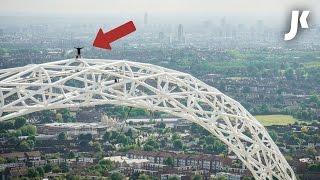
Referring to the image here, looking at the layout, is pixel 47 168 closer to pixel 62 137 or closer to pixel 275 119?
pixel 62 137

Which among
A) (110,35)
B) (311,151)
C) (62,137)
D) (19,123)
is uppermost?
(110,35)

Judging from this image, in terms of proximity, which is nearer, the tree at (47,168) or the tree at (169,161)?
the tree at (47,168)

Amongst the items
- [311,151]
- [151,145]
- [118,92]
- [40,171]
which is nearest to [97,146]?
[151,145]

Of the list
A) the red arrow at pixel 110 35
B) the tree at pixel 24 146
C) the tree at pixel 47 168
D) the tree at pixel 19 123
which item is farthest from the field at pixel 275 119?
the red arrow at pixel 110 35

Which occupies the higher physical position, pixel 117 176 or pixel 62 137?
pixel 117 176

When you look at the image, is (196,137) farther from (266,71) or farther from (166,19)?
(166,19)

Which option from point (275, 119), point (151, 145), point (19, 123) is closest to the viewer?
point (151, 145)

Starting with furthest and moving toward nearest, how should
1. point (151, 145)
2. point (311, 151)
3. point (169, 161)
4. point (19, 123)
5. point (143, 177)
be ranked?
point (19, 123)
point (151, 145)
point (311, 151)
point (169, 161)
point (143, 177)

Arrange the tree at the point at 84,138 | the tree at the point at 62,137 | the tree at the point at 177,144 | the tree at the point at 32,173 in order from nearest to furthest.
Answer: the tree at the point at 32,173 < the tree at the point at 177,144 < the tree at the point at 84,138 < the tree at the point at 62,137

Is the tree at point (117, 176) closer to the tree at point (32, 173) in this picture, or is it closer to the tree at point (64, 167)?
the tree at point (64, 167)
